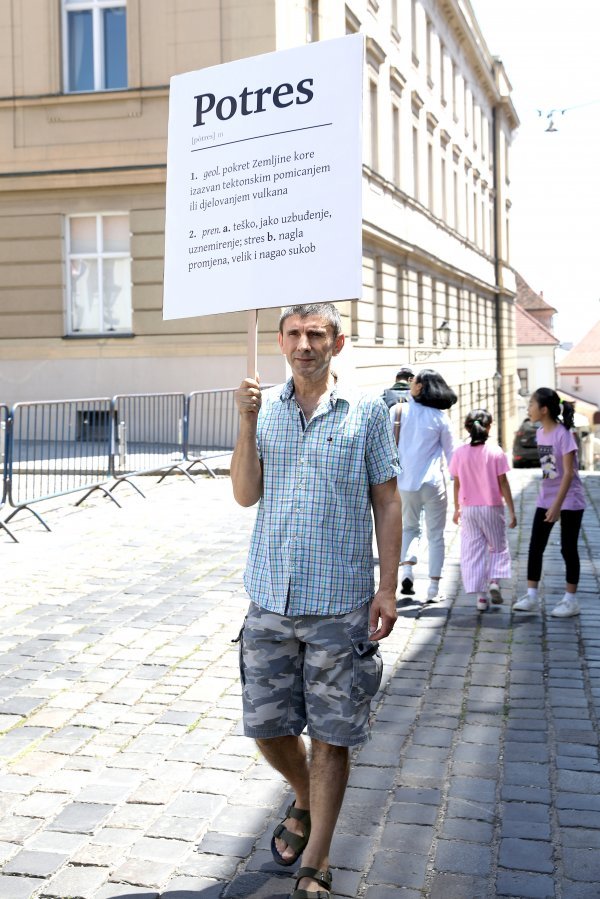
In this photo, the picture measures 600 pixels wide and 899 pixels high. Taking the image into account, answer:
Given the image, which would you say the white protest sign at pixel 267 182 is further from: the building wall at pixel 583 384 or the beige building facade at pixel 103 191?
the building wall at pixel 583 384

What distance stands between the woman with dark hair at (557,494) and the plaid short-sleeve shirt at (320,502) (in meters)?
4.22

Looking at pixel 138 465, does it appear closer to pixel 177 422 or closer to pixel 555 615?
pixel 177 422

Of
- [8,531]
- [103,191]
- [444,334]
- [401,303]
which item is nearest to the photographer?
[8,531]

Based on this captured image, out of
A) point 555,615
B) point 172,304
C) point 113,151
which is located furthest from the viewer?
point 113,151

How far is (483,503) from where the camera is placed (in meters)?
8.13

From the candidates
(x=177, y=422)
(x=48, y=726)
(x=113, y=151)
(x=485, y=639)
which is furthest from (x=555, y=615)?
(x=113, y=151)

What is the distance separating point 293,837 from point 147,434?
12.1 m

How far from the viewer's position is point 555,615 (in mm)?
7793

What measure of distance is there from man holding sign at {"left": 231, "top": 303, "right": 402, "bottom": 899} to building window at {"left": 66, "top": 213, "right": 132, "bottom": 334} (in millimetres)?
18439

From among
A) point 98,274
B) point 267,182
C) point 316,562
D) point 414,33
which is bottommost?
point 316,562

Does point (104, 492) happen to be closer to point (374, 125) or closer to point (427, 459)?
point (427, 459)

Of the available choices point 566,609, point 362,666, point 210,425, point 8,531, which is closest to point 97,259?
point 210,425

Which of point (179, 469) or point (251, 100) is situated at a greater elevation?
point (251, 100)

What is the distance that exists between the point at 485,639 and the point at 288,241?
3.79 meters
